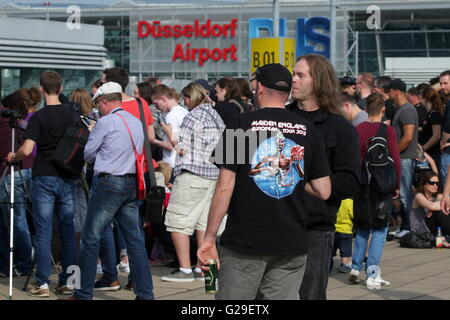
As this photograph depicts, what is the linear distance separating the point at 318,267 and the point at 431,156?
8831mm

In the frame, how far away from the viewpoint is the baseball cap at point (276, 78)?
5477 millimetres

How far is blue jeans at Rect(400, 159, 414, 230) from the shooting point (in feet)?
45.2

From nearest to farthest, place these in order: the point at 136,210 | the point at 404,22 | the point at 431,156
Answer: the point at 136,210 → the point at 431,156 → the point at 404,22

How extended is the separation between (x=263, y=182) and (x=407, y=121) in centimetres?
835

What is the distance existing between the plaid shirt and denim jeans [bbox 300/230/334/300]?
3.98 metres

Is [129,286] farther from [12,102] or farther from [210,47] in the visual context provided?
[210,47]

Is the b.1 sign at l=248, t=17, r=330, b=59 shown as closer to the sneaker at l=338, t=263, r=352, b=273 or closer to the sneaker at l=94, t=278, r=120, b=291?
the sneaker at l=338, t=263, r=352, b=273

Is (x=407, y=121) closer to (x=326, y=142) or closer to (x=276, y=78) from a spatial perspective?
(x=326, y=142)

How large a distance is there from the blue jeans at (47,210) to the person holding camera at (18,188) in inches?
26.6

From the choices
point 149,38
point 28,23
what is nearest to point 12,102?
point 28,23

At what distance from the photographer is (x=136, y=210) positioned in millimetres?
8461

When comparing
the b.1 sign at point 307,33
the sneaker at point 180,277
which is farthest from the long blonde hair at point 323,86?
the b.1 sign at point 307,33

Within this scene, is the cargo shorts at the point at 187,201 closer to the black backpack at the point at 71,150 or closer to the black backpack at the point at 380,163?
the black backpack at the point at 71,150

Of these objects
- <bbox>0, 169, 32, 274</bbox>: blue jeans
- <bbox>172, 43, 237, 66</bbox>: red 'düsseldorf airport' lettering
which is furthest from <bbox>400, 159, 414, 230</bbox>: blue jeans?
<bbox>172, 43, 237, 66</bbox>: red 'düsseldorf airport' lettering
